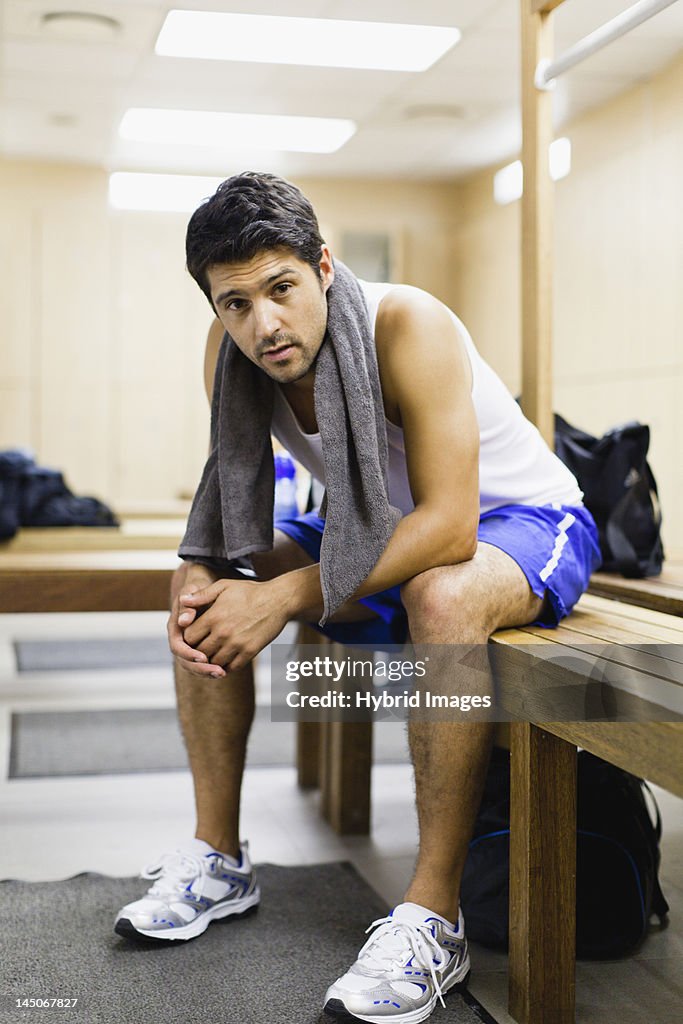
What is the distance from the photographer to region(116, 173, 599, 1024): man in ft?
4.25

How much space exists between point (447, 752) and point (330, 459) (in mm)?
387

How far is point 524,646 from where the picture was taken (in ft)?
4.25

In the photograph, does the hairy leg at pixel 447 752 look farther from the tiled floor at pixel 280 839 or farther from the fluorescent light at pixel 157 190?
the fluorescent light at pixel 157 190

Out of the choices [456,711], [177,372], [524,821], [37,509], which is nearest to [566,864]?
[524,821]

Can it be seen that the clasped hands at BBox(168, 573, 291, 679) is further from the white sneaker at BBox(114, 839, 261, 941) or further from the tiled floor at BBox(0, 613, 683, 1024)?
the tiled floor at BBox(0, 613, 683, 1024)

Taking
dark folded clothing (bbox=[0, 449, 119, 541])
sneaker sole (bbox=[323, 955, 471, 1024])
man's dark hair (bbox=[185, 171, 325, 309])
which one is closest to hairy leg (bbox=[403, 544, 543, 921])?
sneaker sole (bbox=[323, 955, 471, 1024])

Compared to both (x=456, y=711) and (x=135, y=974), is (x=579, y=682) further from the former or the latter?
(x=135, y=974)

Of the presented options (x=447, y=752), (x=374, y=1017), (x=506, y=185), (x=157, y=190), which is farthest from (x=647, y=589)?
(x=157, y=190)

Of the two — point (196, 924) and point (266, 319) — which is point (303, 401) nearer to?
point (266, 319)

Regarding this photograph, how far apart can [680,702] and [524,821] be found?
1.02 feet

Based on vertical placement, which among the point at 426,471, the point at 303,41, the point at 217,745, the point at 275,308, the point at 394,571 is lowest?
the point at 217,745

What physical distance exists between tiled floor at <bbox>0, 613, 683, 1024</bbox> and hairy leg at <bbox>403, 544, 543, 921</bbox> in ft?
0.56

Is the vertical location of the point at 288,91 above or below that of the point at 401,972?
above

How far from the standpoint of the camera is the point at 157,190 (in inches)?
246
